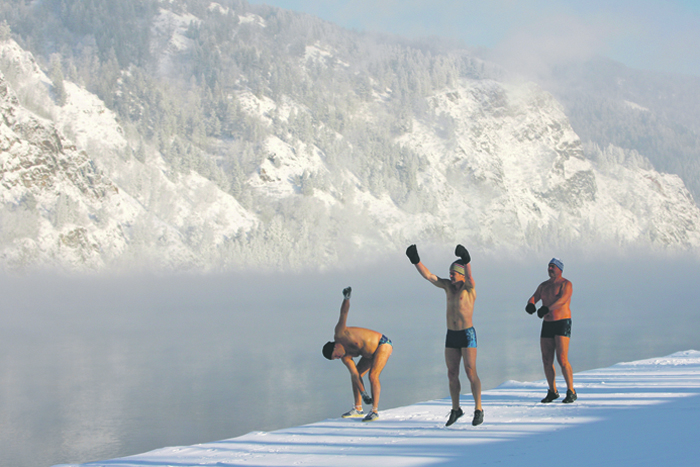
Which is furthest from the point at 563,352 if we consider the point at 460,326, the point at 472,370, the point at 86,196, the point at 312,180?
the point at 312,180

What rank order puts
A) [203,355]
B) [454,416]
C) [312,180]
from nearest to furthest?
[454,416] < [203,355] < [312,180]

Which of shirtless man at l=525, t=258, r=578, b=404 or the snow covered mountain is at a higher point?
the snow covered mountain

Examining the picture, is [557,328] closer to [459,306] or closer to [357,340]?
[459,306]

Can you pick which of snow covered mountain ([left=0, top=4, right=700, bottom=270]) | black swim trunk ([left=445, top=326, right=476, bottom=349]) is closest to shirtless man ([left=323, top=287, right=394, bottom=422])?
black swim trunk ([left=445, top=326, right=476, bottom=349])

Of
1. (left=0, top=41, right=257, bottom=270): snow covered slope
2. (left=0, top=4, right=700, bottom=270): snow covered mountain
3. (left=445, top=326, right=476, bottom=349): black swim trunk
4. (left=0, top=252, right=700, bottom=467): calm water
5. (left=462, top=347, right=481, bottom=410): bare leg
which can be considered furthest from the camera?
(left=0, top=4, right=700, bottom=270): snow covered mountain

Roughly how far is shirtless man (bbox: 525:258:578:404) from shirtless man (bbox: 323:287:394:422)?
218 centimetres

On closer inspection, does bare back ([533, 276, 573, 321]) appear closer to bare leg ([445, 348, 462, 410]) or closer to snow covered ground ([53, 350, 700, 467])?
snow covered ground ([53, 350, 700, 467])

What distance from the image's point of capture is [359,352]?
9.12 m

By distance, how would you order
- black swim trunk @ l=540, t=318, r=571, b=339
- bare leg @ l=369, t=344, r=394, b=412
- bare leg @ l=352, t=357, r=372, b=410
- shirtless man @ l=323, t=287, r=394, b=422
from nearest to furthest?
black swim trunk @ l=540, t=318, r=571, b=339 → shirtless man @ l=323, t=287, r=394, b=422 → bare leg @ l=369, t=344, r=394, b=412 → bare leg @ l=352, t=357, r=372, b=410

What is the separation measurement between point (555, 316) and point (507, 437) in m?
2.10

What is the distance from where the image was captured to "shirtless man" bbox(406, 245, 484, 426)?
773cm

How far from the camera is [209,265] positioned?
96375 millimetres

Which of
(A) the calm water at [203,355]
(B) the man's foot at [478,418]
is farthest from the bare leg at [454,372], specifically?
(A) the calm water at [203,355]

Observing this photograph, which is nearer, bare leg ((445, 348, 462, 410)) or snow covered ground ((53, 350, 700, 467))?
snow covered ground ((53, 350, 700, 467))
